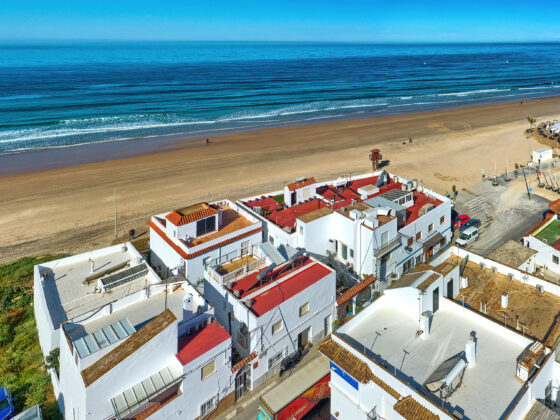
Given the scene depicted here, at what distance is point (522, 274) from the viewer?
54.6 feet

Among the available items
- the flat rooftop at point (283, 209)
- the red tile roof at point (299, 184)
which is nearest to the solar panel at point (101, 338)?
the flat rooftop at point (283, 209)

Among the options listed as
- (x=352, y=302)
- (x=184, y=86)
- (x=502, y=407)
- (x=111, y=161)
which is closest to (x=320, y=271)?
(x=352, y=302)

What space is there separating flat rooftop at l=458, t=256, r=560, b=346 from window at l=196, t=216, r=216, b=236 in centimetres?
1328

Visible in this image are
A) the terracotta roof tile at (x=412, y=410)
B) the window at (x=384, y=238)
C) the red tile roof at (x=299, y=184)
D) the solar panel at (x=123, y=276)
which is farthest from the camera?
the red tile roof at (x=299, y=184)

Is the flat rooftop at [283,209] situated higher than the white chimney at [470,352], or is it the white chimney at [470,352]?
the flat rooftop at [283,209]

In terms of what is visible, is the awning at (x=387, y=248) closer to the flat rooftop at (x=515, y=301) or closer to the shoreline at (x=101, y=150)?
the flat rooftop at (x=515, y=301)

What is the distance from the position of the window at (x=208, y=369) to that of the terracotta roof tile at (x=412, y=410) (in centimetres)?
677

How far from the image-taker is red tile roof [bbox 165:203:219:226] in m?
20.6

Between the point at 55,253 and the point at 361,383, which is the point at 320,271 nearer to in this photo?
the point at 361,383

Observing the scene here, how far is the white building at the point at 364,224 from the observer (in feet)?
68.7

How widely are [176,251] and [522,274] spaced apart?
55.5 feet

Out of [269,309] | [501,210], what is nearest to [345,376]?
[269,309]

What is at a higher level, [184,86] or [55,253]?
[184,86]

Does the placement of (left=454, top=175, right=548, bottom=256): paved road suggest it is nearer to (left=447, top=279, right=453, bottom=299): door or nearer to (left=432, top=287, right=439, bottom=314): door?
(left=447, top=279, right=453, bottom=299): door
